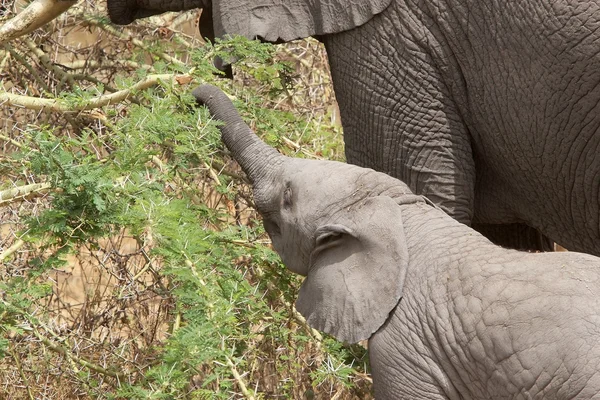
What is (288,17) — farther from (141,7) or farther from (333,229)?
(333,229)

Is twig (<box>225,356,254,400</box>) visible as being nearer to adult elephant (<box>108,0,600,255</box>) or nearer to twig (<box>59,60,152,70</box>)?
adult elephant (<box>108,0,600,255</box>)

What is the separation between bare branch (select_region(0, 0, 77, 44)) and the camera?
3.54 m

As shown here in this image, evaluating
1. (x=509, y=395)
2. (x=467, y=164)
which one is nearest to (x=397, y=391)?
(x=509, y=395)

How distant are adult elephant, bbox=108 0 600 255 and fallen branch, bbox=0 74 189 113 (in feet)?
1.38

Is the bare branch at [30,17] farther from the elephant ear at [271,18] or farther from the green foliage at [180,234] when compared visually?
the elephant ear at [271,18]

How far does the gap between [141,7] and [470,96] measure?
118cm

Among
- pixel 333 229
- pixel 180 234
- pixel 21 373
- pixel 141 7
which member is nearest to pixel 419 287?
pixel 333 229

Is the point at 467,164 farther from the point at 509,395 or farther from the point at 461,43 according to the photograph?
the point at 509,395

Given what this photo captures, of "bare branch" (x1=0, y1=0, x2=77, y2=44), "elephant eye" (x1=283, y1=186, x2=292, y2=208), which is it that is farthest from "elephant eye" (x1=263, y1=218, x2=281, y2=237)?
"bare branch" (x1=0, y1=0, x2=77, y2=44)

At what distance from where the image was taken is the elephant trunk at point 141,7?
4047 millimetres

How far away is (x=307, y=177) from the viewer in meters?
3.35

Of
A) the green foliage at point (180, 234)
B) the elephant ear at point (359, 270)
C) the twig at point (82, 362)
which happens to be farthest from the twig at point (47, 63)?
the elephant ear at point (359, 270)

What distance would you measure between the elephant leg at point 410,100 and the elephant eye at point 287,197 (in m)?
0.49

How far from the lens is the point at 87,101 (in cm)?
338
